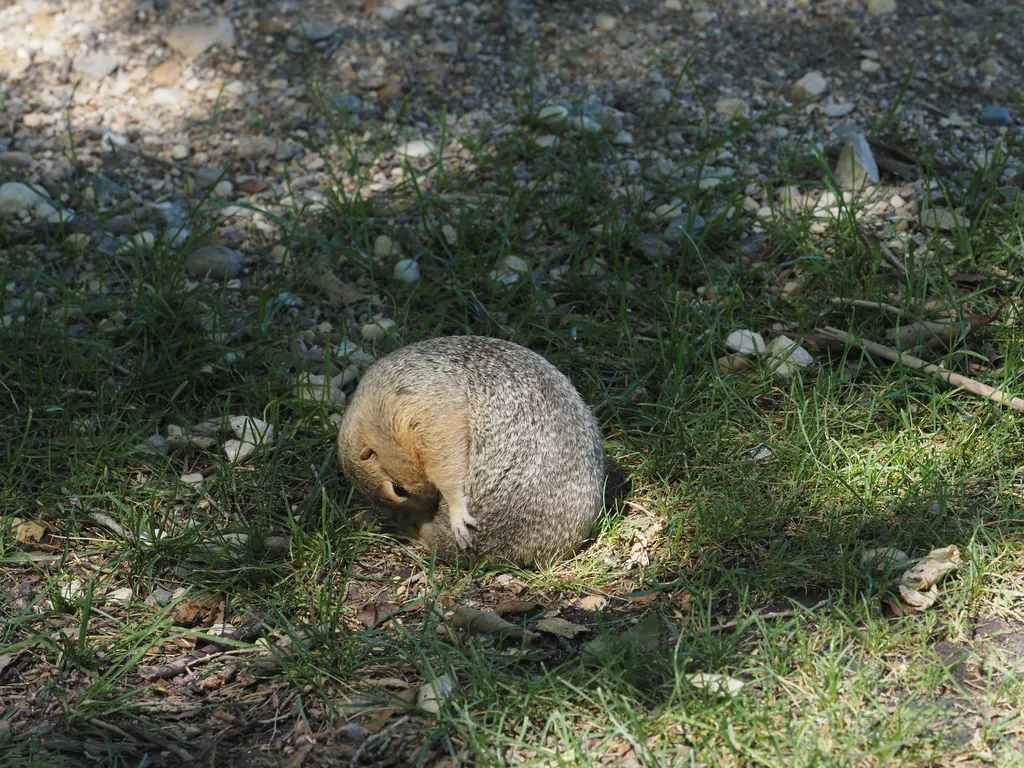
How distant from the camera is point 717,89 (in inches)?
250

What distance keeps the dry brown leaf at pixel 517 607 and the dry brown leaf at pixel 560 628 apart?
13 cm

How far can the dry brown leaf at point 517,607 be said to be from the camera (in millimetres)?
3820

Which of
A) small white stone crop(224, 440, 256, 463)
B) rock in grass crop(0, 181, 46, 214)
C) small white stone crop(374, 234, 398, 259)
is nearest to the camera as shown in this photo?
small white stone crop(224, 440, 256, 463)

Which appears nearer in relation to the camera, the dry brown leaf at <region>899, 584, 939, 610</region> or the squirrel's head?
the dry brown leaf at <region>899, 584, 939, 610</region>

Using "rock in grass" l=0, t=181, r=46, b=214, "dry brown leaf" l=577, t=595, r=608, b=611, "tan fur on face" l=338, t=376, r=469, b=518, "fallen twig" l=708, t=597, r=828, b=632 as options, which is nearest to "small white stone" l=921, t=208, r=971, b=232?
"fallen twig" l=708, t=597, r=828, b=632

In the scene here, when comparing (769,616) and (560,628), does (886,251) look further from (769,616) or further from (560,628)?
(560,628)

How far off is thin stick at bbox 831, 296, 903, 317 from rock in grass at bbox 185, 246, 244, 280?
3.03 meters

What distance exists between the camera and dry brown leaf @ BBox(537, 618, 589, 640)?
364 centimetres

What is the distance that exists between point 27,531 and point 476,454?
1882 millimetres

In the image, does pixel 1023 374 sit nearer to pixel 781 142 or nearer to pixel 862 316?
pixel 862 316

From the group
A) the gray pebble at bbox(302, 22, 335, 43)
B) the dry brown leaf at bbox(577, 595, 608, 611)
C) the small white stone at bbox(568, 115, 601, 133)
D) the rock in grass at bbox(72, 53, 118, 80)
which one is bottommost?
the dry brown leaf at bbox(577, 595, 608, 611)

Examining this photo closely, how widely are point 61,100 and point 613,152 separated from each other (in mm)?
3353

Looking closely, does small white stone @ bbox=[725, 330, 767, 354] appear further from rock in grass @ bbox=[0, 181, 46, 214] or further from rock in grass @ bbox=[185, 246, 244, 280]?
rock in grass @ bbox=[0, 181, 46, 214]

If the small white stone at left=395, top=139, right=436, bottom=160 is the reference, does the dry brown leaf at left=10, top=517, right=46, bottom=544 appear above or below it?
below
